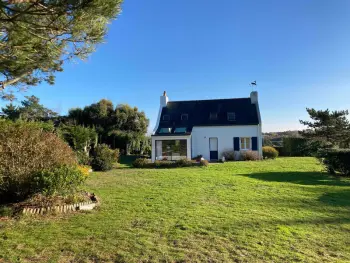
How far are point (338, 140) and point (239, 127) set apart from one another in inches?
298

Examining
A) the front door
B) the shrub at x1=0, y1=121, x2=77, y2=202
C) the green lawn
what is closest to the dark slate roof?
the front door

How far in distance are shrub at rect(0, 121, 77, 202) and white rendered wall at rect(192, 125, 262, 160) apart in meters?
17.4

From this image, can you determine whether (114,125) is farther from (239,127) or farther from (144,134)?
(239,127)

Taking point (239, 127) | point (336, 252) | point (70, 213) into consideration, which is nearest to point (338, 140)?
point (239, 127)

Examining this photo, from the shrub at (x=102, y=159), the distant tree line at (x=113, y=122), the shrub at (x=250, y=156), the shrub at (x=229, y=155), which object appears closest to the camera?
the shrub at (x=102, y=159)

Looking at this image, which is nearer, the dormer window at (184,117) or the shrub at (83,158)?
the shrub at (83,158)

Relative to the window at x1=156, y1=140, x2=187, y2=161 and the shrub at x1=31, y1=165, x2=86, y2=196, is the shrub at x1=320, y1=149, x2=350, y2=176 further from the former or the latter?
the shrub at x1=31, y1=165, x2=86, y2=196

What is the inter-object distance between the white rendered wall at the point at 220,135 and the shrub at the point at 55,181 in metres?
17.5

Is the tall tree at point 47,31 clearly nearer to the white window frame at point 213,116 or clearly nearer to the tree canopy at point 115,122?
the white window frame at point 213,116

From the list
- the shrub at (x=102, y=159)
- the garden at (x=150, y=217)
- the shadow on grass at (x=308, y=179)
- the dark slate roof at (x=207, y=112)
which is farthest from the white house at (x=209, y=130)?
the garden at (x=150, y=217)

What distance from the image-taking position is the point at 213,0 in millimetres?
10281

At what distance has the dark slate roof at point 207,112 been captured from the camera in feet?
75.6

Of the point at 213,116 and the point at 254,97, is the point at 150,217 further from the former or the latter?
the point at 254,97

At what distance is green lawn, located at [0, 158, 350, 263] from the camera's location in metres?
3.61
